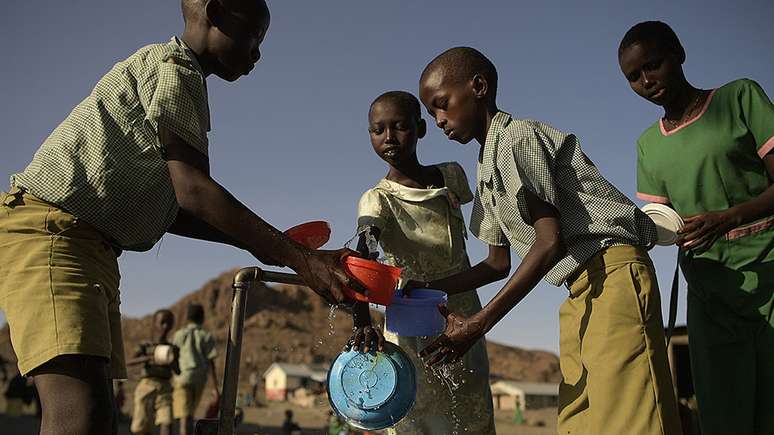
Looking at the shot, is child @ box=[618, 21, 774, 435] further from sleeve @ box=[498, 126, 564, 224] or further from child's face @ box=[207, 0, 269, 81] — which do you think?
child's face @ box=[207, 0, 269, 81]

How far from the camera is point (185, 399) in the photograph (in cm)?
856

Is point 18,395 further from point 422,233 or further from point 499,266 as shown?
point 499,266

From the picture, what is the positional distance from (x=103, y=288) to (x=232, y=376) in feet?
1.56

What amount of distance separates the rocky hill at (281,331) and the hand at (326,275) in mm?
40527

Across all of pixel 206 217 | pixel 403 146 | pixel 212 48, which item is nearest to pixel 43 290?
pixel 206 217

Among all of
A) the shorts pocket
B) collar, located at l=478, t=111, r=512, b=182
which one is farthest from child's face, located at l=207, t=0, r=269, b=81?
collar, located at l=478, t=111, r=512, b=182

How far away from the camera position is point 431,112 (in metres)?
3.05

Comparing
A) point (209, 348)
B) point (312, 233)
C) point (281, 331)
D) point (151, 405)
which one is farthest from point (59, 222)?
point (281, 331)

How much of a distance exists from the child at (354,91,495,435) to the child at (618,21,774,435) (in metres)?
1.02

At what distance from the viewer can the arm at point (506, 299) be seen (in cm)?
245

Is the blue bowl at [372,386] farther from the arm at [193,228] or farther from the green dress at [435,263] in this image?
the arm at [193,228]

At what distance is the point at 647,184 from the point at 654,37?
72 centimetres

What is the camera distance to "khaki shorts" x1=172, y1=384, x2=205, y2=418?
8469 millimetres

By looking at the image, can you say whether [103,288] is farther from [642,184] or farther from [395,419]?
[642,184]
